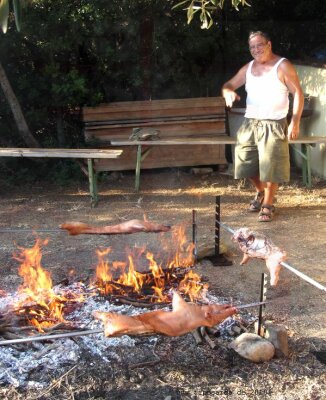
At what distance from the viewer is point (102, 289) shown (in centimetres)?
438

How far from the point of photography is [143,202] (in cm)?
757

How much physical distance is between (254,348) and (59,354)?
1.24 metres

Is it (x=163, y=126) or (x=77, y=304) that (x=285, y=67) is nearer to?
(x=77, y=304)

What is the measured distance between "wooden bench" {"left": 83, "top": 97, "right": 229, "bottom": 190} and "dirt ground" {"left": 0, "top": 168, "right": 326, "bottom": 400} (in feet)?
0.88

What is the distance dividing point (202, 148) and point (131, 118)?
50.5 inches

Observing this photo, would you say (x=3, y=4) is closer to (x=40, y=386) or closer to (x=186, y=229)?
(x=40, y=386)

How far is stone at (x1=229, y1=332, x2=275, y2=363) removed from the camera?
347cm

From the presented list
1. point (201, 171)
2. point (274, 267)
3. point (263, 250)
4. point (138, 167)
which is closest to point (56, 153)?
point (138, 167)

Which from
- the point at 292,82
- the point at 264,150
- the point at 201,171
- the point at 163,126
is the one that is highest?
the point at 292,82

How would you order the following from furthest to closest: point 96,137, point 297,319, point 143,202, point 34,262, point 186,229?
point 96,137
point 143,202
point 186,229
point 34,262
point 297,319

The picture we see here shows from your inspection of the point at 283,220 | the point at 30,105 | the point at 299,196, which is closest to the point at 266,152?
the point at 283,220

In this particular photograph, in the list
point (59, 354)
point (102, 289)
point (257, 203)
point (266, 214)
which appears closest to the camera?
point (59, 354)

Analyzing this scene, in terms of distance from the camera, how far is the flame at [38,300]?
3873 millimetres

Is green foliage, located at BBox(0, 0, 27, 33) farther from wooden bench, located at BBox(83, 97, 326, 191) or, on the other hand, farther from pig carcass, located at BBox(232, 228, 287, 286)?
wooden bench, located at BBox(83, 97, 326, 191)
